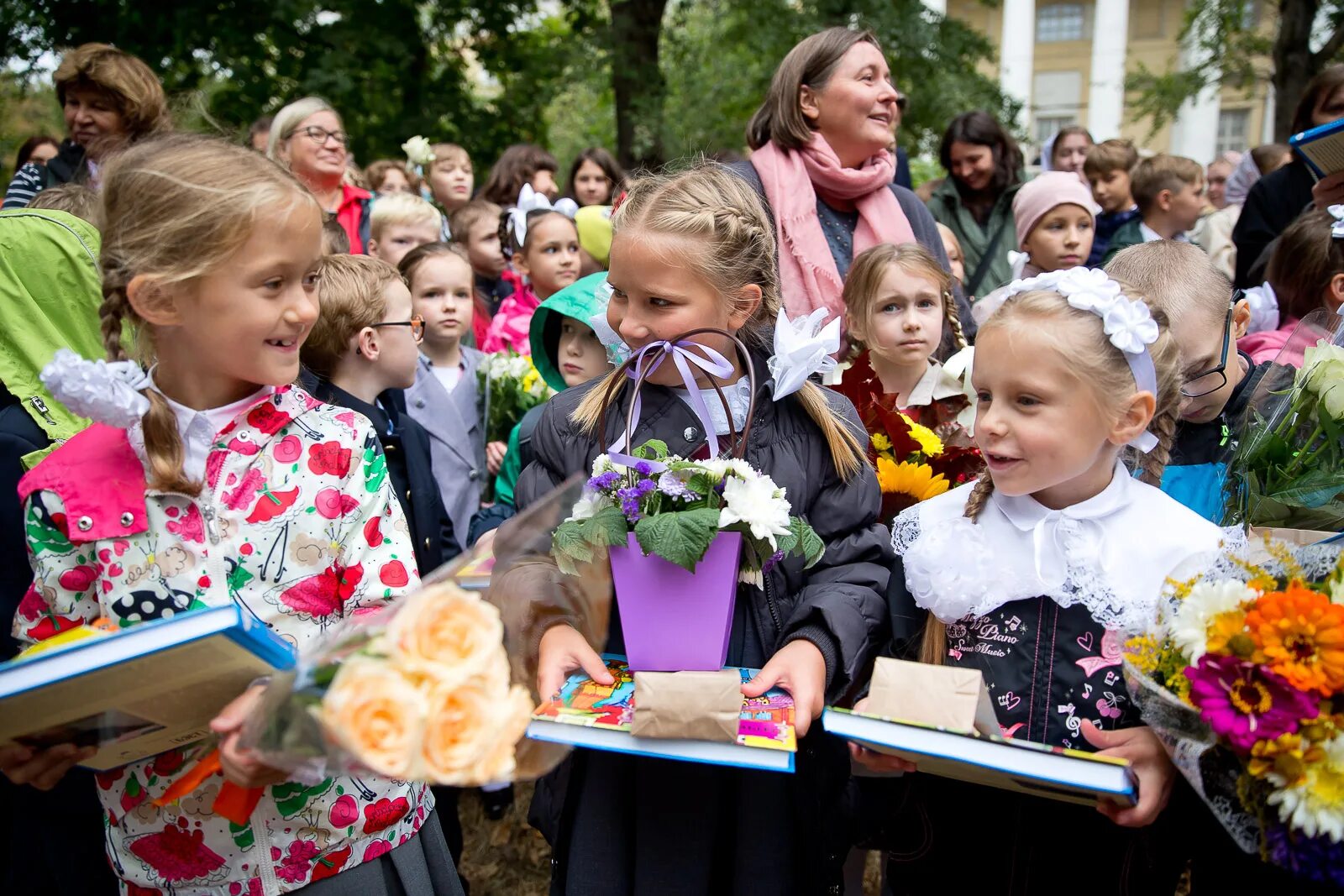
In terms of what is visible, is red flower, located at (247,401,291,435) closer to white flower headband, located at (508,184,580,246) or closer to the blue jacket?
the blue jacket

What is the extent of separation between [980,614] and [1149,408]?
55 centimetres

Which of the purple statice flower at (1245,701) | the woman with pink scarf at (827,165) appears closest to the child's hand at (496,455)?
the woman with pink scarf at (827,165)

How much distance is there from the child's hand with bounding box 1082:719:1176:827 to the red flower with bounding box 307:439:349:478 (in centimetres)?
154

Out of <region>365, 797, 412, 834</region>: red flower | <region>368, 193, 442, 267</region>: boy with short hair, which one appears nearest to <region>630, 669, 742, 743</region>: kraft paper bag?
<region>365, 797, 412, 834</region>: red flower

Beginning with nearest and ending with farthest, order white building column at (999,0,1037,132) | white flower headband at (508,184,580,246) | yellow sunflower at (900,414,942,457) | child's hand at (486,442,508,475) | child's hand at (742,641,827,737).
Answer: child's hand at (742,641,827,737) → yellow sunflower at (900,414,942,457) → child's hand at (486,442,508,475) → white flower headband at (508,184,580,246) → white building column at (999,0,1037,132)

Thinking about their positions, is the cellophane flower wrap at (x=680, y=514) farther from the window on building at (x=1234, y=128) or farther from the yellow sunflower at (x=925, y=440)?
the window on building at (x=1234, y=128)

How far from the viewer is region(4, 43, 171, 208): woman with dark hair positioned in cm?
412

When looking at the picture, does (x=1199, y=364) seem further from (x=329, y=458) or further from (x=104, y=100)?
(x=104, y=100)

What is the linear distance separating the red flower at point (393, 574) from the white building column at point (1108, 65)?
36.1 m

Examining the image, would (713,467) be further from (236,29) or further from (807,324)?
(236,29)

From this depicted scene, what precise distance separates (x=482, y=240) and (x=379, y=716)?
5.23m

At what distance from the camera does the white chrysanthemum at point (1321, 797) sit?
1493mm

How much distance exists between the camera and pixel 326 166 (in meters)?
5.11

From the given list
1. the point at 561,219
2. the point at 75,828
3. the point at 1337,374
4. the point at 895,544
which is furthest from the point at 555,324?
the point at 1337,374
